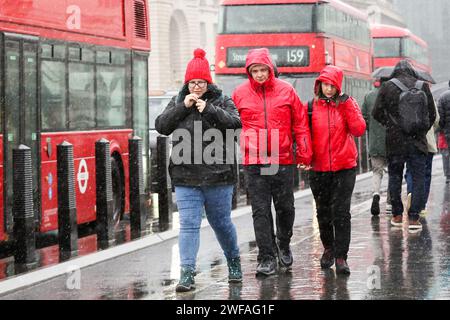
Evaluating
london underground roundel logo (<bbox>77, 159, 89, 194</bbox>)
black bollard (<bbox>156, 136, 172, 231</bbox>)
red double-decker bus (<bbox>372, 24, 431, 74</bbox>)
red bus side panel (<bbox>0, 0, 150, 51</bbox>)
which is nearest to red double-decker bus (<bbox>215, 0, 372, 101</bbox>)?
red bus side panel (<bbox>0, 0, 150, 51</bbox>)

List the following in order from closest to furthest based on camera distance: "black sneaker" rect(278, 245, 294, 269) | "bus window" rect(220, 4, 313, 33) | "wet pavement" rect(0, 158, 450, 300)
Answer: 1. "wet pavement" rect(0, 158, 450, 300)
2. "black sneaker" rect(278, 245, 294, 269)
3. "bus window" rect(220, 4, 313, 33)

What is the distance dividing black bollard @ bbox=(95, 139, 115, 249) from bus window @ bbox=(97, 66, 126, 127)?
1.65m

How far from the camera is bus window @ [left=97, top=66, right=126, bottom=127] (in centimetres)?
1463

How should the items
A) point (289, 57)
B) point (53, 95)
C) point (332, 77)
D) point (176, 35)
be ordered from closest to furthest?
point (332, 77), point (53, 95), point (289, 57), point (176, 35)

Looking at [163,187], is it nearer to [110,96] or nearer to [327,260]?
[110,96]

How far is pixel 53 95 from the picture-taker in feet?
43.1

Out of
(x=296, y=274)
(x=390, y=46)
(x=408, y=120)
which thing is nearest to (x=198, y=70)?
(x=296, y=274)

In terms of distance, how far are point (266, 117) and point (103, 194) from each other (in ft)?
12.8

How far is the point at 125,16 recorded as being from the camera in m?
15.6

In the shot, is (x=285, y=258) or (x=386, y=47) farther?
(x=386, y=47)

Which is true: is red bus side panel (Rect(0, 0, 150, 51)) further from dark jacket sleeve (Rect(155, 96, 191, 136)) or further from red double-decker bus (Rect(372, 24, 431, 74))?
red double-decker bus (Rect(372, 24, 431, 74))
